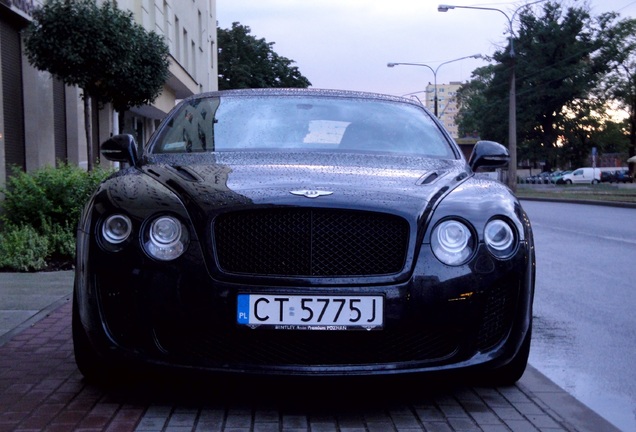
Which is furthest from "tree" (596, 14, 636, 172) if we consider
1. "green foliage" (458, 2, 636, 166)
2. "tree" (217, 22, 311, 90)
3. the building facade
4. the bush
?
the bush

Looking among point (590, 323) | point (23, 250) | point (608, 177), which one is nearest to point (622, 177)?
point (608, 177)

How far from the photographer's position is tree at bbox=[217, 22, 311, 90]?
64.9 meters

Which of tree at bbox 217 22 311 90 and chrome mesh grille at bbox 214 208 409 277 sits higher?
tree at bbox 217 22 311 90

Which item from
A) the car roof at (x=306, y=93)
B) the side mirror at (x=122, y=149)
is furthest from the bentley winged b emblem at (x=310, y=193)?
the car roof at (x=306, y=93)

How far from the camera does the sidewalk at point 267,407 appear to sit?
3.54m

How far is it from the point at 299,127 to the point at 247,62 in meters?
62.4

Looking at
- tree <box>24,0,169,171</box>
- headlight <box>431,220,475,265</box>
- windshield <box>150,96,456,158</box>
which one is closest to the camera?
headlight <box>431,220,475,265</box>

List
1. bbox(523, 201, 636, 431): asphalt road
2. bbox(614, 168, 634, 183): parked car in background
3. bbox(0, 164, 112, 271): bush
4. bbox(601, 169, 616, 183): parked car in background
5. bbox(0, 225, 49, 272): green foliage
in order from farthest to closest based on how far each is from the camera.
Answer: bbox(601, 169, 616, 183): parked car in background, bbox(614, 168, 634, 183): parked car in background, bbox(0, 164, 112, 271): bush, bbox(0, 225, 49, 272): green foliage, bbox(523, 201, 636, 431): asphalt road

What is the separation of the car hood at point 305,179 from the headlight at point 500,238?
27cm

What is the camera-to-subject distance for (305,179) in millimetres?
3867

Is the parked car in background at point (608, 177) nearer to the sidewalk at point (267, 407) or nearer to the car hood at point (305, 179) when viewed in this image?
the car hood at point (305, 179)

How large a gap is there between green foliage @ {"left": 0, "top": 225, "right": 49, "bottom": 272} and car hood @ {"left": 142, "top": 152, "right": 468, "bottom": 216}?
4659mm

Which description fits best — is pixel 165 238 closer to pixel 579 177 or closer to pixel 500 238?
pixel 500 238

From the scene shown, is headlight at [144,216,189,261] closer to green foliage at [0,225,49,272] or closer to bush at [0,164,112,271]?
green foliage at [0,225,49,272]
